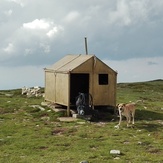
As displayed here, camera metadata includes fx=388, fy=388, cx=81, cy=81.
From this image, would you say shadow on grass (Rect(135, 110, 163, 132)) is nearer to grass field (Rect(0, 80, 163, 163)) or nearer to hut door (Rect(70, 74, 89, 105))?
grass field (Rect(0, 80, 163, 163))

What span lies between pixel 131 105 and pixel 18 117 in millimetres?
7791

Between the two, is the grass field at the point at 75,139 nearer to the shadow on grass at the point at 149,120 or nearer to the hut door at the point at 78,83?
the shadow on grass at the point at 149,120

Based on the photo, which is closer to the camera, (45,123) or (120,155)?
(120,155)

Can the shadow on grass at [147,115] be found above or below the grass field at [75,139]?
above

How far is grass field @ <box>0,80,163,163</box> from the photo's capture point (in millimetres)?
15398

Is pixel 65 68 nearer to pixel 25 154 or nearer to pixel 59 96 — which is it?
pixel 59 96

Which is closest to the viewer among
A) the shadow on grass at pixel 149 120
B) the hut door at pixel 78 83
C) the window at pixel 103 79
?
the shadow on grass at pixel 149 120

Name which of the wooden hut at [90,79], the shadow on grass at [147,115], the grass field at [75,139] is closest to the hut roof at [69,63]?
the wooden hut at [90,79]

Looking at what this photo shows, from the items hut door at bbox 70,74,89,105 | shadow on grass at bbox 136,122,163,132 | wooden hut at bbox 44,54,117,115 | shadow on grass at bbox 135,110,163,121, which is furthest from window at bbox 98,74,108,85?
shadow on grass at bbox 136,122,163,132

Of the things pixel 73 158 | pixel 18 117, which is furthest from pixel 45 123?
pixel 73 158

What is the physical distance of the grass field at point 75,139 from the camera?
50.5 feet

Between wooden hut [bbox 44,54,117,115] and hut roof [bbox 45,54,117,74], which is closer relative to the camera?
wooden hut [bbox 44,54,117,115]

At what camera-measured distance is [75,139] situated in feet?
61.6

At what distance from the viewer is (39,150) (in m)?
16.8
